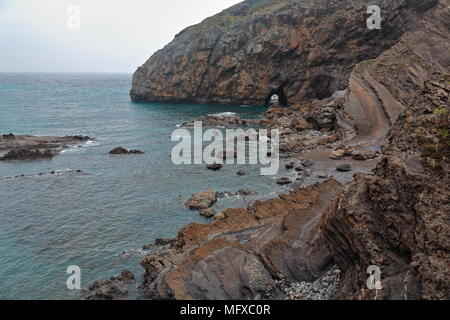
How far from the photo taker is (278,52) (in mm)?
114875

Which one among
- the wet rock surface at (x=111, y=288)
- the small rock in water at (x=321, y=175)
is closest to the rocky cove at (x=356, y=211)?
the small rock in water at (x=321, y=175)

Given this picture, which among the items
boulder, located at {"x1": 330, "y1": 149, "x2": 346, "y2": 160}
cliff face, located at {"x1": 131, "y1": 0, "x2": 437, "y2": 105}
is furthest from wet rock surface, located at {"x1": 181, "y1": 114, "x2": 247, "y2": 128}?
boulder, located at {"x1": 330, "y1": 149, "x2": 346, "y2": 160}

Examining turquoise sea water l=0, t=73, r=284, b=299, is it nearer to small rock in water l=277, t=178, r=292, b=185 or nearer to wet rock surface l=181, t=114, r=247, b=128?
small rock in water l=277, t=178, r=292, b=185

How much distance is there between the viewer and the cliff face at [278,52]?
345 ft

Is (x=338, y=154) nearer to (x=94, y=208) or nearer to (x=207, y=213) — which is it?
(x=207, y=213)

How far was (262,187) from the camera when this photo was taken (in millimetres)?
47781

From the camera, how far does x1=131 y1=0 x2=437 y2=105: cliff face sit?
105m

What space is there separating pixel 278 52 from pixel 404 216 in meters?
104

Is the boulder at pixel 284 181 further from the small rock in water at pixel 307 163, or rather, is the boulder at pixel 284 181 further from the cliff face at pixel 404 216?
the cliff face at pixel 404 216

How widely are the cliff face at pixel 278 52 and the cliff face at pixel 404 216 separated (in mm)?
89606

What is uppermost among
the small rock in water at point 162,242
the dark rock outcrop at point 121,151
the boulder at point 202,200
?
the dark rock outcrop at point 121,151

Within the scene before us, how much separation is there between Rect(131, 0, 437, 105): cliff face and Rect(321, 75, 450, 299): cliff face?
8961 centimetres

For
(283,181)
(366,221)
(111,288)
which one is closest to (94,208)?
(111,288)
